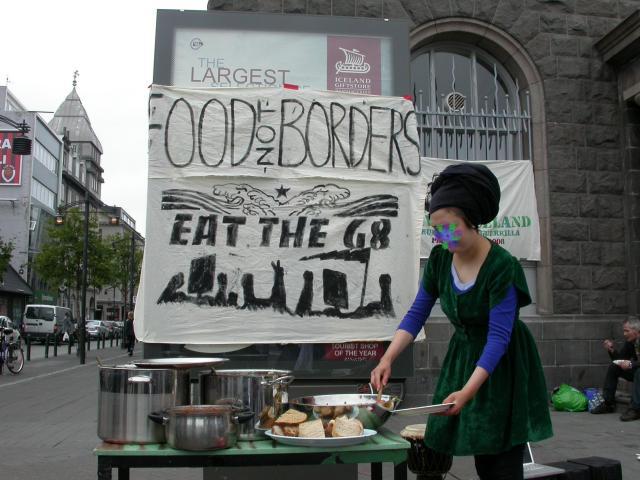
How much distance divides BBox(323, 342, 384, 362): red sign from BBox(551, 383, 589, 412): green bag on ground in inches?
188

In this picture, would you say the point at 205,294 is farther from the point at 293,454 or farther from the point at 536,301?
the point at 536,301

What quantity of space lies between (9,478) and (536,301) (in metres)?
6.80

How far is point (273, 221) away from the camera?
498 centimetres

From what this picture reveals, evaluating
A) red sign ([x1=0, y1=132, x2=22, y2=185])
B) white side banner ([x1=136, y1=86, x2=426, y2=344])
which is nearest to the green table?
white side banner ([x1=136, y1=86, x2=426, y2=344])

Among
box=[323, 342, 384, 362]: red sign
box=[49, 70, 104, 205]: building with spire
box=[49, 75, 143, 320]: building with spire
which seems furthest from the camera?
box=[49, 70, 104, 205]: building with spire

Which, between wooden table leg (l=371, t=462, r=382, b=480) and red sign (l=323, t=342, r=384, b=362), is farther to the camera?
red sign (l=323, t=342, r=384, b=362)

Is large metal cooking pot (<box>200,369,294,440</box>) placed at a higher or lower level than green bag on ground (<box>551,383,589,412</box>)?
higher

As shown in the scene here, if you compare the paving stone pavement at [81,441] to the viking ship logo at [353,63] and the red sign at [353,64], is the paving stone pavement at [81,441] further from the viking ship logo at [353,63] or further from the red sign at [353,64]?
the viking ship logo at [353,63]

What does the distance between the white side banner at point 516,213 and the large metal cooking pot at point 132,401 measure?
6.89 metres

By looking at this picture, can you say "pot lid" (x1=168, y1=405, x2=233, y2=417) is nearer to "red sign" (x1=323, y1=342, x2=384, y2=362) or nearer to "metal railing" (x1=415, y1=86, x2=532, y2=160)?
"red sign" (x1=323, y1=342, x2=384, y2=362)

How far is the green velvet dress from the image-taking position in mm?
2719

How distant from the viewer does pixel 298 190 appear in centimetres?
504

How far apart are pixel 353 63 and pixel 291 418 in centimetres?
361

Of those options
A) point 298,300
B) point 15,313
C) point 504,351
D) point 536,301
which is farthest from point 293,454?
point 15,313
